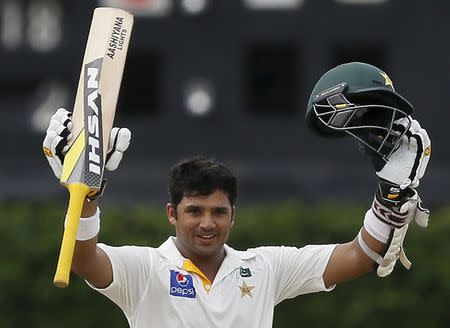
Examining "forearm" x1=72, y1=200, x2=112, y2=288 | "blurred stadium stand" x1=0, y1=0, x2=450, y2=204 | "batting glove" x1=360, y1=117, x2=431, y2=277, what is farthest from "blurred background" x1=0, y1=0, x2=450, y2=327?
"forearm" x1=72, y1=200, x2=112, y2=288

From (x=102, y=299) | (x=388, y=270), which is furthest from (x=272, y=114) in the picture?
(x=388, y=270)

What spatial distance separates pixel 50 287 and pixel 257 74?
2.48 metres

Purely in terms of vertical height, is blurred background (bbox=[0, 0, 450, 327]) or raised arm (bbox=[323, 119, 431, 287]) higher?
raised arm (bbox=[323, 119, 431, 287])

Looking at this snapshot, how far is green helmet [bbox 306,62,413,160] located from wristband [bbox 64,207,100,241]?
0.86 m

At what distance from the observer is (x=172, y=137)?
11.2m

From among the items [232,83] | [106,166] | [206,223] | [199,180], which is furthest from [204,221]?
[232,83]

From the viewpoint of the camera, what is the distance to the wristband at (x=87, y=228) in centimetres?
504

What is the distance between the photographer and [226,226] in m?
5.26

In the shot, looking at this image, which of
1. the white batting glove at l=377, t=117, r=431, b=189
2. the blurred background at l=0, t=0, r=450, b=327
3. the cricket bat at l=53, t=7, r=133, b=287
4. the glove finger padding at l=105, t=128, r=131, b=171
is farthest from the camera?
the blurred background at l=0, t=0, r=450, b=327

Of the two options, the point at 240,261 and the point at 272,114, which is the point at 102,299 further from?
the point at 240,261

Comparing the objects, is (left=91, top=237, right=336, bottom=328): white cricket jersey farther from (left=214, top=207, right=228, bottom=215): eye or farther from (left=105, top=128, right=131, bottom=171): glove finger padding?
(left=105, top=128, right=131, bottom=171): glove finger padding

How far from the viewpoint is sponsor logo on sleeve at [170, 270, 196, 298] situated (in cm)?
524

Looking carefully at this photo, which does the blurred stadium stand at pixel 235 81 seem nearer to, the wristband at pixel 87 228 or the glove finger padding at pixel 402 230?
the glove finger padding at pixel 402 230

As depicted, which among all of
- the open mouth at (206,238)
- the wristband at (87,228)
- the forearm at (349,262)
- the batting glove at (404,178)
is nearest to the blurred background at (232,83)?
the forearm at (349,262)
